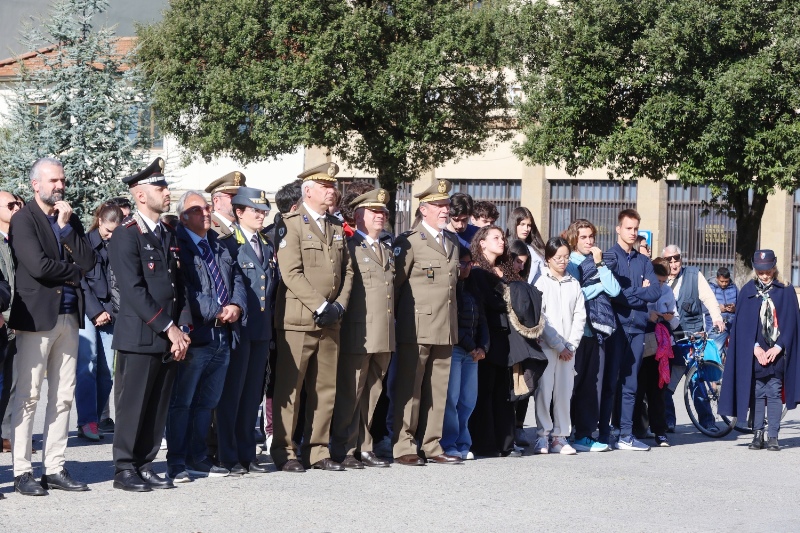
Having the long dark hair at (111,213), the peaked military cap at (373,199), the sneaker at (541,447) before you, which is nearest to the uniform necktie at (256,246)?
the peaked military cap at (373,199)

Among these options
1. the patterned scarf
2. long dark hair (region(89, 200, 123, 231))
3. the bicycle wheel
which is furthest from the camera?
the bicycle wheel

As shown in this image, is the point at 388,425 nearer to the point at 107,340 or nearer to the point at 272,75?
the point at 107,340

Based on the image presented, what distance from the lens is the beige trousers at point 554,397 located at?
437 inches

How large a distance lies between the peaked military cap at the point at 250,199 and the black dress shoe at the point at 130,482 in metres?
2.19

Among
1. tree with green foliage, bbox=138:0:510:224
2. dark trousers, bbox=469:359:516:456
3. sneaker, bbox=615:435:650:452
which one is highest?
tree with green foliage, bbox=138:0:510:224

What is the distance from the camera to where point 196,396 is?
8875 millimetres

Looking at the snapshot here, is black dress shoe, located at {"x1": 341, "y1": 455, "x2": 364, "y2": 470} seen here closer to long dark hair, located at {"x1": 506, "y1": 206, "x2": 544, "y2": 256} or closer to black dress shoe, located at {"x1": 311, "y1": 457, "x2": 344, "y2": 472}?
black dress shoe, located at {"x1": 311, "y1": 457, "x2": 344, "y2": 472}

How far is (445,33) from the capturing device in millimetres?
28078

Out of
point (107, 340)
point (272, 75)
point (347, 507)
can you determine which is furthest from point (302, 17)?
point (347, 507)

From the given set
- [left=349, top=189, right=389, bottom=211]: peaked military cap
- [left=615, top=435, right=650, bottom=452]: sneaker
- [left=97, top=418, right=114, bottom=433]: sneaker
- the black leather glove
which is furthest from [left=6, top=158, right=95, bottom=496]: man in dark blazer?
[left=615, top=435, right=650, bottom=452]: sneaker

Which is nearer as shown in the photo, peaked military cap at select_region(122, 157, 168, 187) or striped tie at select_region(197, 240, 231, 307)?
peaked military cap at select_region(122, 157, 168, 187)

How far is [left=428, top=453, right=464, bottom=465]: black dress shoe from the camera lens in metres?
10.1

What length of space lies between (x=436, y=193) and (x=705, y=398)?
4424 mm

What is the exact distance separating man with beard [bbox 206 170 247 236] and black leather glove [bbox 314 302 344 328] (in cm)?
92
